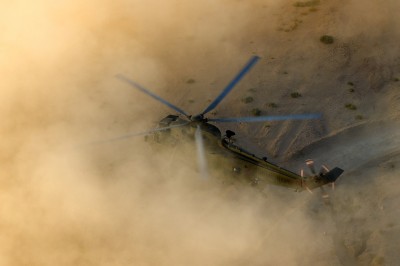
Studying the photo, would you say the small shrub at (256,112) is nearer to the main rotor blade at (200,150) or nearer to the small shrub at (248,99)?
the small shrub at (248,99)

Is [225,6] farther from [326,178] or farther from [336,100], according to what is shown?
[326,178]

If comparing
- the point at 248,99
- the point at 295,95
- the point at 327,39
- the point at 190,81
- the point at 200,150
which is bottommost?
the point at 200,150

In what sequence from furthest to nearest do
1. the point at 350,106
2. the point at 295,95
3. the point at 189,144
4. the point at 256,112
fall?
the point at 295,95 → the point at 256,112 → the point at 350,106 → the point at 189,144

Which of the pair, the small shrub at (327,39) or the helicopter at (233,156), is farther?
the small shrub at (327,39)

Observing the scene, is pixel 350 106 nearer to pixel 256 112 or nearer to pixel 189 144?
pixel 256 112

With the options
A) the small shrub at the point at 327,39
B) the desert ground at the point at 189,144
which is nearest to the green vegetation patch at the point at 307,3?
the desert ground at the point at 189,144

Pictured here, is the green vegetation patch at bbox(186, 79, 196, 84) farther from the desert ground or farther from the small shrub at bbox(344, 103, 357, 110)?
the small shrub at bbox(344, 103, 357, 110)

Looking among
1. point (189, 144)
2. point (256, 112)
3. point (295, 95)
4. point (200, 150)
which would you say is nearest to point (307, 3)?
point (295, 95)

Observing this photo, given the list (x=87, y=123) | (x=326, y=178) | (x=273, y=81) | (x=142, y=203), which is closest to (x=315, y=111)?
(x=273, y=81)
